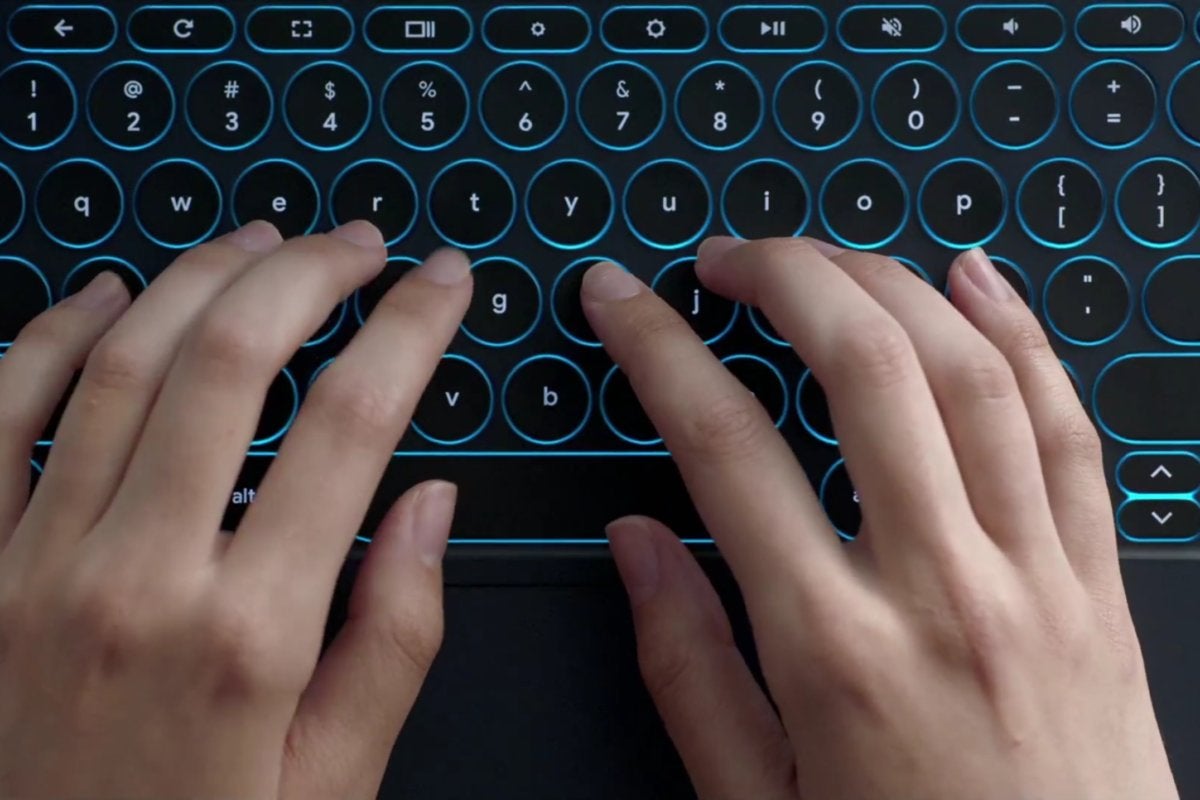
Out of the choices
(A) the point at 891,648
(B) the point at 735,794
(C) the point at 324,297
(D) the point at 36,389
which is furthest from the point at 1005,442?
(D) the point at 36,389

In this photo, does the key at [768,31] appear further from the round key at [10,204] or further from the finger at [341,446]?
the round key at [10,204]

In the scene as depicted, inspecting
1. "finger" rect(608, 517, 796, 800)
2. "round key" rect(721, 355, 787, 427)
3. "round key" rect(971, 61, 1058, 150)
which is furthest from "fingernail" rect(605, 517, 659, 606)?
"round key" rect(971, 61, 1058, 150)

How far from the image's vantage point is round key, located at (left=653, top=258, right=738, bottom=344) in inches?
25.0

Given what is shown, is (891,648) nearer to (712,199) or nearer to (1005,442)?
(1005,442)

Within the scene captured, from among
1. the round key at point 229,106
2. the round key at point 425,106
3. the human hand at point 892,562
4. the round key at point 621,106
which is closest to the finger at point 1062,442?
the human hand at point 892,562

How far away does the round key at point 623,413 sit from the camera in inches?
24.9

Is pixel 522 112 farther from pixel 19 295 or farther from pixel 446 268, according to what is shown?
pixel 19 295

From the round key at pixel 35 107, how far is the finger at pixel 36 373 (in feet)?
0.33

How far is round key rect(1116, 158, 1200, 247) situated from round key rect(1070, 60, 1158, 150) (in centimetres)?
3

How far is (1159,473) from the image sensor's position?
63cm

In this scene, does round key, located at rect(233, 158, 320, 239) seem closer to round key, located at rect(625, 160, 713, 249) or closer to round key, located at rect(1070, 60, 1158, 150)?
round key, located at rect(625, 160, 713, 249)

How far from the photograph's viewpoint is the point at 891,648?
528 mm

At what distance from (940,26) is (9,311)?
0.58m

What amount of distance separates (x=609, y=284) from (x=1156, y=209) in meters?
0.33
